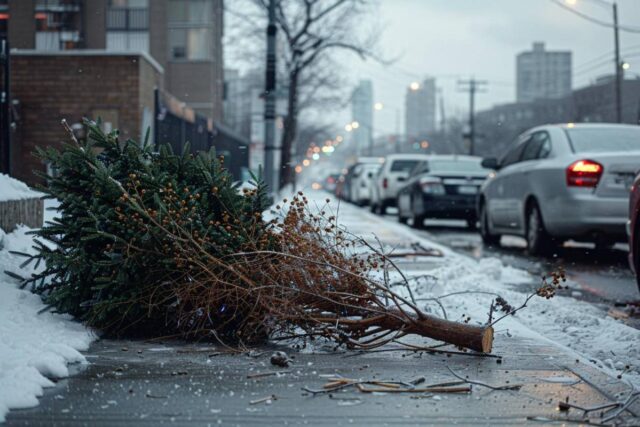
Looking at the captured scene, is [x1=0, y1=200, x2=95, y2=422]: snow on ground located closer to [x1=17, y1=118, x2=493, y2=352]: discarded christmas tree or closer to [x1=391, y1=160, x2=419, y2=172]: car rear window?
[x1=17, y1=118, x2=493, y2=352]: discarded christmas tree

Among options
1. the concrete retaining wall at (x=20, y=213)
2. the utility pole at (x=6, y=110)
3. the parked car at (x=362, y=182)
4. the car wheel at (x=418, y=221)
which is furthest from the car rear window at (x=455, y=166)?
the parked car at (x=362, y=182)

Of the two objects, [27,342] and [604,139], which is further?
[604,139]

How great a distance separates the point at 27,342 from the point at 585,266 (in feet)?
24.7

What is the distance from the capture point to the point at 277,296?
212 inches

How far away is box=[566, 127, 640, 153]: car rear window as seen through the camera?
1080 cm

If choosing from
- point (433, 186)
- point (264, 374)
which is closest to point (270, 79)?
point (433, 186)

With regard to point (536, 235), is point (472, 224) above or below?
below

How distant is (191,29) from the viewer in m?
37.9

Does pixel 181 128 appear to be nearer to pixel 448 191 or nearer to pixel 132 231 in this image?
pixel 448 191

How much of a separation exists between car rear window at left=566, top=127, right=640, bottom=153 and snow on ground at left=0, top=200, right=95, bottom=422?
22.7ft

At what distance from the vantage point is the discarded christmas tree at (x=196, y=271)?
5.26m

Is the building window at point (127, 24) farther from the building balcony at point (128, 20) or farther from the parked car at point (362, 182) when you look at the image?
the parked car at point (362, 182)

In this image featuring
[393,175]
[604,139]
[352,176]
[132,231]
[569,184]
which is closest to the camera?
[132,231]

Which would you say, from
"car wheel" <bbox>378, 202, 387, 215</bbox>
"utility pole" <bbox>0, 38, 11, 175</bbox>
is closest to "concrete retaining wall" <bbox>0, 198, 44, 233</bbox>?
"utility pole" <bbox>0, 38, 11, 175</bbox>
